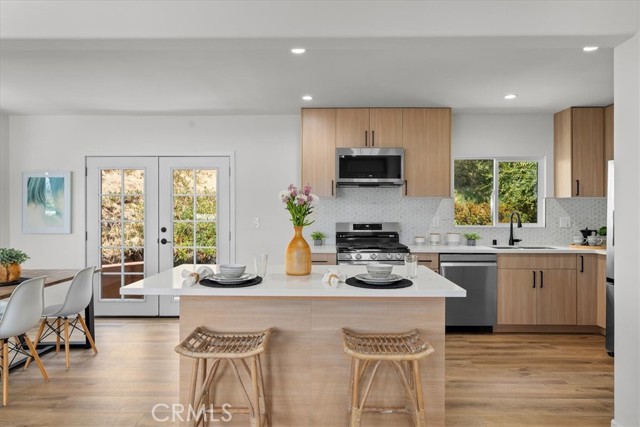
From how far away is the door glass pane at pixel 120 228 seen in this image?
4.86 m

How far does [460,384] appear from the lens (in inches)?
118

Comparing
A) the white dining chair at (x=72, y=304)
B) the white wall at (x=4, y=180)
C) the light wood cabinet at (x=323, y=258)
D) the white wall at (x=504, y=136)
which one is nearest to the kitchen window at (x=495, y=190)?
the white wall at (x=504, y=136)

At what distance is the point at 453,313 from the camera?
4.19 metres

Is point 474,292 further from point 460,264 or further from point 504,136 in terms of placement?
point 504,136

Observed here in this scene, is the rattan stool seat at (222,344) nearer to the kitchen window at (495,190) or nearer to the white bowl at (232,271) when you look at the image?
the white bowl at (232,271)

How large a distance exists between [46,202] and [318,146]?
3.26m

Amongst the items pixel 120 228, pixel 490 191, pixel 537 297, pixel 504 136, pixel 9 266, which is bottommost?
pixel 537 297

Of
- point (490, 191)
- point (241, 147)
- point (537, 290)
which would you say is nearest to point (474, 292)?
point (537, 290)

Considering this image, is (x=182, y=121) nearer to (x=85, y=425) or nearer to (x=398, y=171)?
(x=398, y=171)

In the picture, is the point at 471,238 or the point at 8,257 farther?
the point at 471,238

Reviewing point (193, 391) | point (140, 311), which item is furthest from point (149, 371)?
point (140, 311)

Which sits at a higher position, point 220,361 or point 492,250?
point 492,250

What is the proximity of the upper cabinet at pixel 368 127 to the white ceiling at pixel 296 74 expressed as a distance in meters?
0.13

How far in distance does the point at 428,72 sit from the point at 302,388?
2565 millimetres
